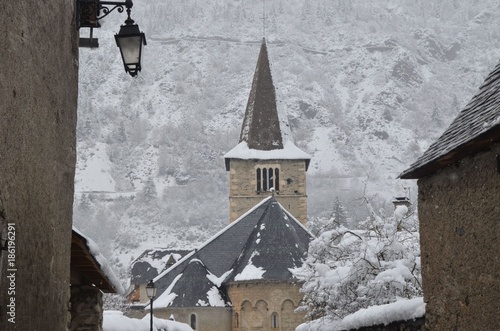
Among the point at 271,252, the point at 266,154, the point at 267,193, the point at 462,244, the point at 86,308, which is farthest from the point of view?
the point at 266,154

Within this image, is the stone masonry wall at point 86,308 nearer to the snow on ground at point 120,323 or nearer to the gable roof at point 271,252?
the snow on ground at point 120,323

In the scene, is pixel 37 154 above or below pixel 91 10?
below

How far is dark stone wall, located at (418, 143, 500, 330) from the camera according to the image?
302 inches

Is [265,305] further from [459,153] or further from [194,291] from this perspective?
[459,153]

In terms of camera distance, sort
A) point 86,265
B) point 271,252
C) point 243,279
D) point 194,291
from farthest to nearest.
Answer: point 271,252 < point 194,291 < point 243,279 < point 86,265

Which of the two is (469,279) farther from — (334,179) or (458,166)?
(334,179)

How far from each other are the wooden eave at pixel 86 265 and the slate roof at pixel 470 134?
3605 millimetres

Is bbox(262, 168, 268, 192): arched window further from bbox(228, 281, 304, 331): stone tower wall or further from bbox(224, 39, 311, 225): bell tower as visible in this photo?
bbox(228, 281, 304, 331): stone tower wall

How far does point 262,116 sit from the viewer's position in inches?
2283

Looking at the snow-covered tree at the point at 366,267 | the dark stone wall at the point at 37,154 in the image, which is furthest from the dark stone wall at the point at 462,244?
the snow-covered tree at the point at 366,267

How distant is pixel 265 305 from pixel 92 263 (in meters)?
28.9

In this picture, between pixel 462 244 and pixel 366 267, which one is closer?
pixel 462 244

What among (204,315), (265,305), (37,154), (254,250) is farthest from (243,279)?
(37,154)

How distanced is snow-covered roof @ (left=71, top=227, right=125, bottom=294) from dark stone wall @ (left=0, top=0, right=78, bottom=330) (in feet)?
3.33
